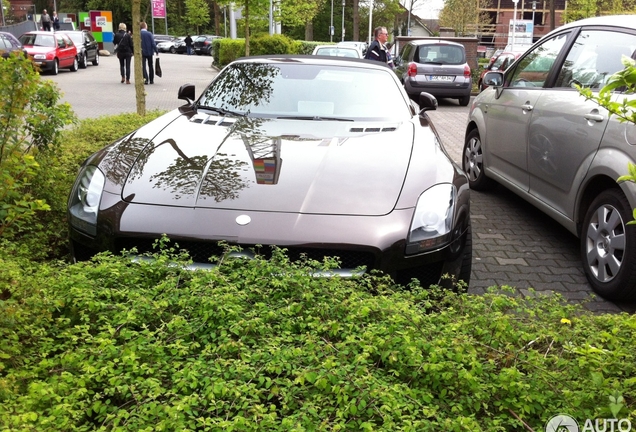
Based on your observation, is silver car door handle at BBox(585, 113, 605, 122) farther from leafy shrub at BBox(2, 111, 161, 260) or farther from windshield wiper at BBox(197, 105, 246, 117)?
leafy shrub at BBox(2, 111, 161, 260)

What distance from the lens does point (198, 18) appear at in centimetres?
7019

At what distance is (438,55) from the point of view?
62.4ft

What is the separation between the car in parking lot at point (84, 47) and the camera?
29.2 meters

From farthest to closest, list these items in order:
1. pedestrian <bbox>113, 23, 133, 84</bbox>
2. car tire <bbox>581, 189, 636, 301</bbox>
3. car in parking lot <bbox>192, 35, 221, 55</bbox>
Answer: car in parking lot <bbox>192, 35, 221, 55</bbox> → pedestrian <bbox>113, 23, 133, 84</bbox> → car tire <bbox>581, 189, 636, 301</bbox>

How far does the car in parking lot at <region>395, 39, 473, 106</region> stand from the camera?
1869cm

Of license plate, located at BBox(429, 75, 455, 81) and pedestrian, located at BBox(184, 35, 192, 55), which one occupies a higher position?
pedestrian, located at BBox(184, 35, 192, 55)

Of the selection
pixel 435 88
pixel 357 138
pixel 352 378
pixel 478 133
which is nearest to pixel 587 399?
pixel 352 378

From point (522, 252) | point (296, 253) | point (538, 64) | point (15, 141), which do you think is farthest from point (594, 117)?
point (15, 141)

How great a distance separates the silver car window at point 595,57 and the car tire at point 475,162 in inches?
75.2

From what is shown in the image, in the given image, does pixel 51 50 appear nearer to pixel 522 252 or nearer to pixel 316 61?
pixel 316 61

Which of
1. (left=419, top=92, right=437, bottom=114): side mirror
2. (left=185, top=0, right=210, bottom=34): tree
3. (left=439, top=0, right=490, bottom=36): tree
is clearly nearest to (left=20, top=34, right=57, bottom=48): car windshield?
(left=419, top=92, right=437, bottom=114): side mirror

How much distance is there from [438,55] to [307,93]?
14.6 meters

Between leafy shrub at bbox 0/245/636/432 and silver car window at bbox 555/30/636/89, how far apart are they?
2542 mm

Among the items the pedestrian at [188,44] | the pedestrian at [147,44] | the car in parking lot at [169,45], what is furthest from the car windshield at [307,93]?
the car in parking lot at [169,45]
